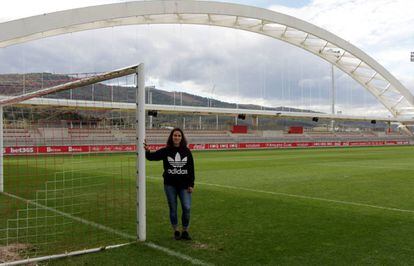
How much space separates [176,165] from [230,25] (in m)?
42.5

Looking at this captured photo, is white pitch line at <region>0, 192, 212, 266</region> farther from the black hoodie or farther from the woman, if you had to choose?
the black hoodie

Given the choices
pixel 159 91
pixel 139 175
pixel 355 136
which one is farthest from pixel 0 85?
pixel 355 136

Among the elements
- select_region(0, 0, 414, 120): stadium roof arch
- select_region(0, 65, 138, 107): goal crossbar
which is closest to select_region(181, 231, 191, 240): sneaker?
select_region(0, 65, 138, 107): goal crossbar

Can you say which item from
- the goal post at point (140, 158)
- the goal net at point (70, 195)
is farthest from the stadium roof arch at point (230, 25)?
the goal post at point (140, 158)

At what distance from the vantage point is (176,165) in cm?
698

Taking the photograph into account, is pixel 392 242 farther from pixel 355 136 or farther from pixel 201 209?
pixel 355 136

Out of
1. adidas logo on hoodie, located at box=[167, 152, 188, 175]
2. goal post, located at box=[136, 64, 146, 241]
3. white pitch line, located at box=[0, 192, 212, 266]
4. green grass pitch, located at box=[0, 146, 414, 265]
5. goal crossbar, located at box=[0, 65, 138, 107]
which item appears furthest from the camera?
goal crossbar, located at box=[0, 65, 138, 107]

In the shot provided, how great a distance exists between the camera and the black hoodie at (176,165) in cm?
698

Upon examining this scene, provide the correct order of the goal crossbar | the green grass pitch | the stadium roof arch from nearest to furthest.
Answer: the green grass pitch < the goal crossbar < the stadium roof arch

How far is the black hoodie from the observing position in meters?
6.98

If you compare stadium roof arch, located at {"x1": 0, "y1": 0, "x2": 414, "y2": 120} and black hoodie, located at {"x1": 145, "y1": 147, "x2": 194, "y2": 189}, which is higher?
stadium roof arch, located at {"x1": 0, "y1": 0, "x2": 414, "y2": 120}

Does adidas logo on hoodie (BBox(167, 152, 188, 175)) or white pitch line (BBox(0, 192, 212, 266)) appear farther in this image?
adidas logo on hoodie (BBox(167, 152, 188, 175))

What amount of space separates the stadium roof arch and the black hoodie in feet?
72.4

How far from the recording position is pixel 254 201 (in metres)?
11.0
